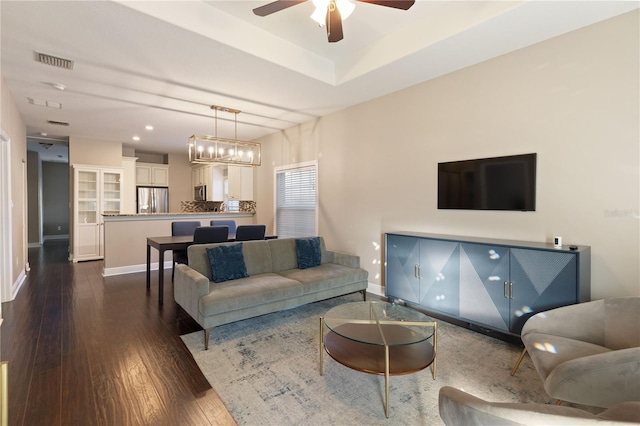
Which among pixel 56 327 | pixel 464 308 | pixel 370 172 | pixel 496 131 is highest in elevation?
pixel 496 131

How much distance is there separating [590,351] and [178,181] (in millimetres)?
9499

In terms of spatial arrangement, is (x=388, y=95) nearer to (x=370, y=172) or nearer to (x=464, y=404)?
(x=370, y=172)

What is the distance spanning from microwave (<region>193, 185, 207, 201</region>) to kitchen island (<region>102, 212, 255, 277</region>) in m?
2.30

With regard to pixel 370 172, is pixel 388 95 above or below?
above

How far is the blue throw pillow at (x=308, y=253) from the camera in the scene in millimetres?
4023

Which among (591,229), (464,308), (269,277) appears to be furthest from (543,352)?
(269,277)

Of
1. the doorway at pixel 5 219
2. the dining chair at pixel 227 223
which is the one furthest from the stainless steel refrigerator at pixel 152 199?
the doorway at pixel 5 219

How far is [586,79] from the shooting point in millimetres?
2633

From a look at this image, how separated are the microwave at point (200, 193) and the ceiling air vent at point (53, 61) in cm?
519

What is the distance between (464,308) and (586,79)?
2359 mm

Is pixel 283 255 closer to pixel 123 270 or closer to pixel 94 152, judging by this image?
pixel 123 270

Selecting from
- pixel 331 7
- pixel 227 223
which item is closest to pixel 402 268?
pixel 331 7

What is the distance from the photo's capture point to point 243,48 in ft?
9.91

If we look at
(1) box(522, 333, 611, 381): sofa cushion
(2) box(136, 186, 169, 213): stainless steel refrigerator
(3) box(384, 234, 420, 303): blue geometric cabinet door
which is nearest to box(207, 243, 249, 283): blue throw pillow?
(3) box(384, 234, 420, 303): blue geometric cabinet door
